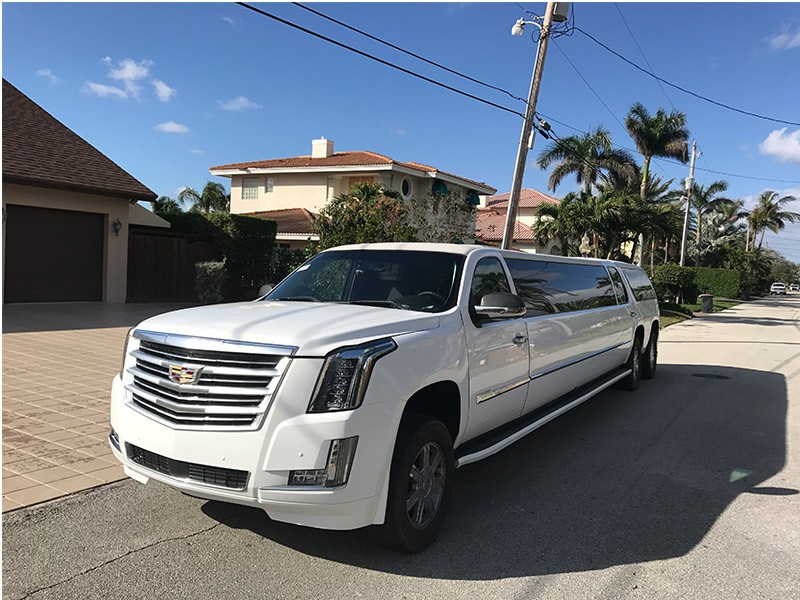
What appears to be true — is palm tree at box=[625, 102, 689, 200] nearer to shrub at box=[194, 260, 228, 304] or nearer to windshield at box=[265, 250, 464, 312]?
shrub at box=[194, 260, 228, 304]

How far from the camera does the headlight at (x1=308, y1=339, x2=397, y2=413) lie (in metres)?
3.36

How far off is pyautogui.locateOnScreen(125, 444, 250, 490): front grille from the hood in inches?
28.4

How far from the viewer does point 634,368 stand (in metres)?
9.26

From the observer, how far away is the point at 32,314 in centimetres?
1406

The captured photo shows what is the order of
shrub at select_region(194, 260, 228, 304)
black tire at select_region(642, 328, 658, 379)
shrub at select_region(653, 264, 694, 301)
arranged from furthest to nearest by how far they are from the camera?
shrub at select_region(653, 264, 694, 301)
shrub at select_region(194, 260, 228, 304)
black tire at select_region(642, 328, 658, 379)

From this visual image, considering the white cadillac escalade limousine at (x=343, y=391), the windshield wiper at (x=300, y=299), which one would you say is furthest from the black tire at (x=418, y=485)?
the windshield wiper at (x=300, y=299)

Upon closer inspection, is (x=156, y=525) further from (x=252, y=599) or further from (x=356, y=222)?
(x=356, y=222)

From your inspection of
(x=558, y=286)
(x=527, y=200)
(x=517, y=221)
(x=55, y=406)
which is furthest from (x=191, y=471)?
(x=527, y=200)

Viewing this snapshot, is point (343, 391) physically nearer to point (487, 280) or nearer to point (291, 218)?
point (487, 280)

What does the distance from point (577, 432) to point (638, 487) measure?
166 centimetres

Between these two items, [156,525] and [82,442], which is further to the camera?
[82,442]

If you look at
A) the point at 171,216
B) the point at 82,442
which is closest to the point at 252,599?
the point at 82,442

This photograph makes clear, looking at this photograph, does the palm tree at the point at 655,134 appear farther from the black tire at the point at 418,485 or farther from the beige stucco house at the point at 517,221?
the black tire at the point at 418,485

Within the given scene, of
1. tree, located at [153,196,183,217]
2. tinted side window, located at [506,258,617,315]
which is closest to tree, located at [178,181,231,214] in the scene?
tree, located at [153,196,183,217]
